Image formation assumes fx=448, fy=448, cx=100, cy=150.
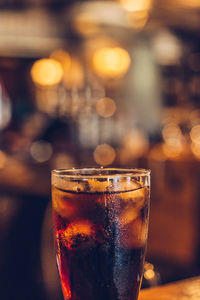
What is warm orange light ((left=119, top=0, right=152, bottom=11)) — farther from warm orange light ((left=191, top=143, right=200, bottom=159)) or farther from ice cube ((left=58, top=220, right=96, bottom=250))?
ice cube ((left=58, top=220, right=96, bottom=250))

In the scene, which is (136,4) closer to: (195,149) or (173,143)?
(195,149)

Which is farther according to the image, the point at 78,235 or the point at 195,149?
the point at 195,149

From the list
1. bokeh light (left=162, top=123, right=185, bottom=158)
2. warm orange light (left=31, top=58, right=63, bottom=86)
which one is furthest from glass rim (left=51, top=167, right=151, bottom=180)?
warm orange light (left=31, top=58, right=63, bottom=86)

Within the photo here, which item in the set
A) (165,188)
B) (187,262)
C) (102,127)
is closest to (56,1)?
(102,127)

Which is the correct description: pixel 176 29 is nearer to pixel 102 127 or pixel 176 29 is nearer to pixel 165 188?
pixel 102 127

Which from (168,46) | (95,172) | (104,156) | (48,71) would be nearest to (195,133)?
(104,156)
